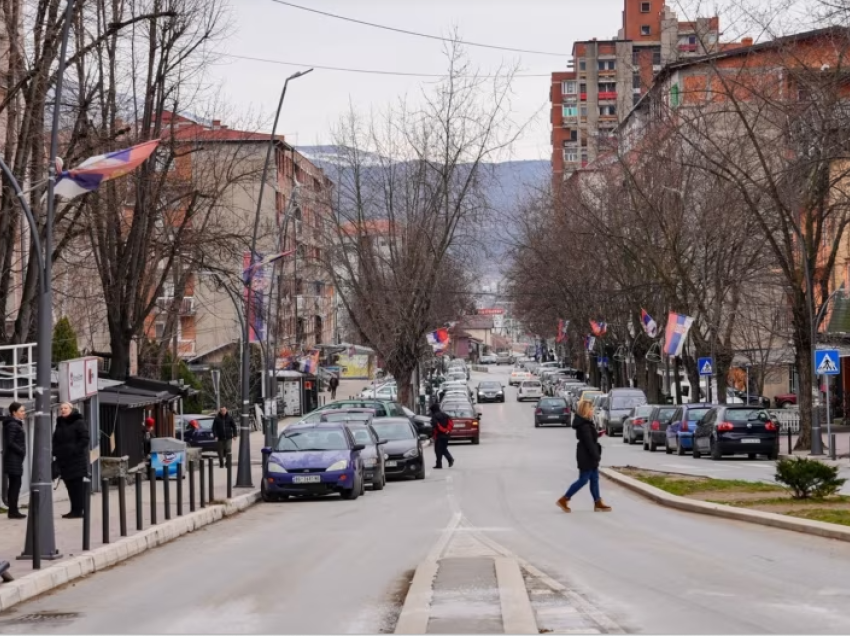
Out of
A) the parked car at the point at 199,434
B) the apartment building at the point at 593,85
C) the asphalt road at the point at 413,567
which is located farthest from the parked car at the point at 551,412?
the apartment building at the point at 593,85

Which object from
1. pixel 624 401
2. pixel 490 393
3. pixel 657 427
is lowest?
pixel 657 427

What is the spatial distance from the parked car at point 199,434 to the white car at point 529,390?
57233mm

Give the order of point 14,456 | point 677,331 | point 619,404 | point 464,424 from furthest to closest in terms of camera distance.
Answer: point 619,404 → point 464,424 → point 677,331 → point 14,456

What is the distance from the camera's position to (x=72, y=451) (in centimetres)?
2245

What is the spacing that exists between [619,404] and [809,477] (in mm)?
42709

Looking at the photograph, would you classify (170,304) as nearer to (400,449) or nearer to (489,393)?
(400,449)

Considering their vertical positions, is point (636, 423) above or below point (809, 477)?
above

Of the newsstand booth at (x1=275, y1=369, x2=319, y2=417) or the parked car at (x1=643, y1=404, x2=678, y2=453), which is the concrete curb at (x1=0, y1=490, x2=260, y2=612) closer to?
the parked car at (x1=643, y1=404, x2=678, y2=453)

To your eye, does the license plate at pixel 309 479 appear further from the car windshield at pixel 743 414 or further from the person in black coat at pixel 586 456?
the car windshield at pixel 743 414

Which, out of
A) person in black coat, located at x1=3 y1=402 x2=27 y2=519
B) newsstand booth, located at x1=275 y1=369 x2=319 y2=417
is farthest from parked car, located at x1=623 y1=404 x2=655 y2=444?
person in black coat, located at x1=3 y1=402 x2=27 y2=519

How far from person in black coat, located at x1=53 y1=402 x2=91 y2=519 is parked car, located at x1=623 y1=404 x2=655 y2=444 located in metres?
35.9

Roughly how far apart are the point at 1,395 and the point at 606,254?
44934 mm

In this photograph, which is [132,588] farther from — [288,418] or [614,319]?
[614,319]

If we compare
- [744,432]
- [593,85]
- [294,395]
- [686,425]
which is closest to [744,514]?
[744,432]
